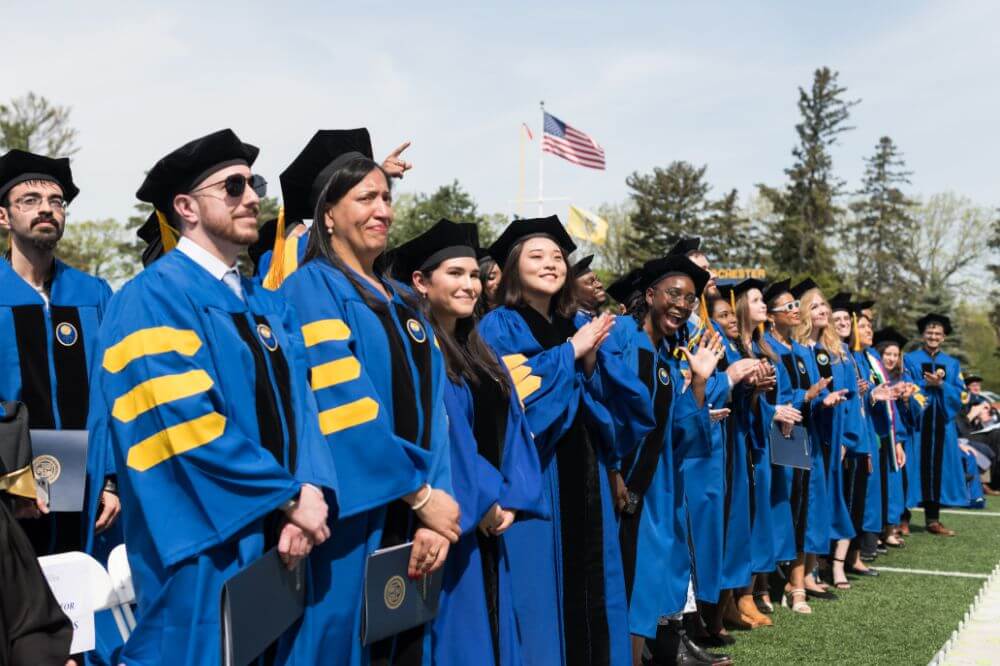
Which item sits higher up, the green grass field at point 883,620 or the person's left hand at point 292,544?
the person's left hand at point 292,544

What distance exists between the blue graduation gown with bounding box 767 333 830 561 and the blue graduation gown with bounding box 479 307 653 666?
2975mm

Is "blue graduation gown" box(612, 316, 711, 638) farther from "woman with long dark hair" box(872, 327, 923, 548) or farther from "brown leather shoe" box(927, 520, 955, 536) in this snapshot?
"brown leather shoe" box(927, 520, 955, 536)

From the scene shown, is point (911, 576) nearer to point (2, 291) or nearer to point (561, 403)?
point (561, 403)

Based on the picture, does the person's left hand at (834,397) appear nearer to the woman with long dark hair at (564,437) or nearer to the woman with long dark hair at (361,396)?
the woman with long dark hair at (564,437)

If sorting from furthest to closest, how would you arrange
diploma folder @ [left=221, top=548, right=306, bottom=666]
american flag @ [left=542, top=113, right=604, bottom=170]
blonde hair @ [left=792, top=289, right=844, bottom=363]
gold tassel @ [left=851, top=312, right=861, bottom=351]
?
american flag @ [left=542, top=113, right=604, bottom=170], gold tassel @ [left=851, top=312, right=861, bottom=351], blonde hair @ [left=792, top=289, right=844, bottom=363], diploma folder @ [left=221, top=548, right=306, bottom=666]

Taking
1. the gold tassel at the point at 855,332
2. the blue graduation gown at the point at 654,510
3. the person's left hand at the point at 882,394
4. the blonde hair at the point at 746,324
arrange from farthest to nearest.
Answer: the gold tassel at the point at 855,332
the person's left hand at the point at 882,394
the blonde hair at the point at 746,324
the blue graduation gown at the point at 654,510

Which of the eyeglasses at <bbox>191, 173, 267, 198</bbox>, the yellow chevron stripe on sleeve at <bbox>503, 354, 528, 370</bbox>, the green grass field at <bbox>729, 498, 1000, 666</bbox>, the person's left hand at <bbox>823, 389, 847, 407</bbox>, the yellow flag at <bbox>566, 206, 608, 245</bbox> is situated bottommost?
the green grass field at <bbox>729, 498, 1000, 666</bbox>

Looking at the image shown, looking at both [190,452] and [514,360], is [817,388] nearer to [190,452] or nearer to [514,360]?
[514,360]

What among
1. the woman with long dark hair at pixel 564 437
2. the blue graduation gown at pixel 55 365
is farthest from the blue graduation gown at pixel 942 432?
the blue graduation gown at pixel 55 365

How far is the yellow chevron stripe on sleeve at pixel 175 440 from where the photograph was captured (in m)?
2.79

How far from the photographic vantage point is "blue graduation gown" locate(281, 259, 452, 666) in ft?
10.1

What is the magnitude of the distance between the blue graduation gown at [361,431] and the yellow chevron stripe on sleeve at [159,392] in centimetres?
43

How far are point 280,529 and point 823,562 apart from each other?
7.20 metres

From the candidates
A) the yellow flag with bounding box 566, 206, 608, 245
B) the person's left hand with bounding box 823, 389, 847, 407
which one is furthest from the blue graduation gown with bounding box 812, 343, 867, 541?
the yellow flag with bounding box 566, 206, 608, 245
